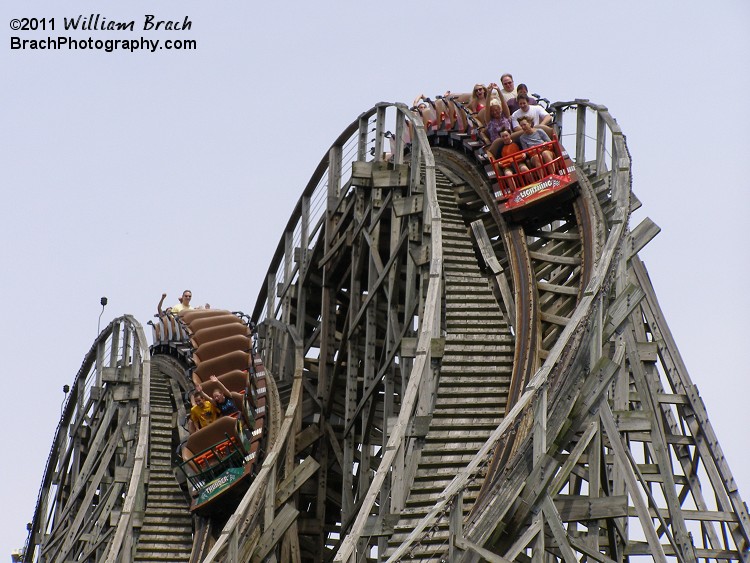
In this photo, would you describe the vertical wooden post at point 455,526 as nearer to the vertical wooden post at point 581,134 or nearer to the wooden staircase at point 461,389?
the wooden staircase at point 461,389

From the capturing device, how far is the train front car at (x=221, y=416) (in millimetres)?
19875

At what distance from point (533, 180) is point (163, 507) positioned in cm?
649

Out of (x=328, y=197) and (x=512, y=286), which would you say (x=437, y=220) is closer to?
(x=512, y=286)

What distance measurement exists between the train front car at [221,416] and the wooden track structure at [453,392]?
1.02 feet

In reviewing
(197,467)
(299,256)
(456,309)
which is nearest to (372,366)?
(456,309)

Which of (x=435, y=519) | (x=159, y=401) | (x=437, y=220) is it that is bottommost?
(x=435, y=519)

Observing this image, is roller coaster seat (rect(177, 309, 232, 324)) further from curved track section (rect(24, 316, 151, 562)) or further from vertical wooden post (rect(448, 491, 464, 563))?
vertical wooden post (rect(448, 491, 464, 563))

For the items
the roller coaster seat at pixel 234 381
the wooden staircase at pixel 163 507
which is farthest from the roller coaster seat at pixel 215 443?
the wooden staircase at pixel 163 507

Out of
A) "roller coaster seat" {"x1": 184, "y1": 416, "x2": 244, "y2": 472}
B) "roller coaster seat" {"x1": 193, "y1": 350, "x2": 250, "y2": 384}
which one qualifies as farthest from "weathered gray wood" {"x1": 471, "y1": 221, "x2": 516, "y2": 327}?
"roller coaster seat" {"x1": 193, "y1": 350, "x2": 250, "y2": 384}

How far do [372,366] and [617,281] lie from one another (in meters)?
3.60

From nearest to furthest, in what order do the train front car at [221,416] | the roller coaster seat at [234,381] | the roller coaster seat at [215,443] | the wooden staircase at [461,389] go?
the wooden staircase at [461,389] < the train front car at [221,416] < the roller coaster seat at [215,443] < the roller coaster seat at [234,381]

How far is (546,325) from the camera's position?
1762cm

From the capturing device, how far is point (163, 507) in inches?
832

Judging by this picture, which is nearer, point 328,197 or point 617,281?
point 617,281
